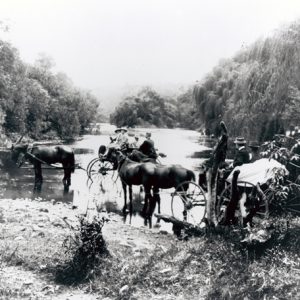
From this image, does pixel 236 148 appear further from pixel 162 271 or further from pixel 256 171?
pixel 162 271

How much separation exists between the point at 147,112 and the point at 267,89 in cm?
5521

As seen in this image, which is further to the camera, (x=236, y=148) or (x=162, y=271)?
(x=236, y=148)

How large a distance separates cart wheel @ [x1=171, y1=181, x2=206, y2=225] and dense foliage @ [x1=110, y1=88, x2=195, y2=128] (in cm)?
5311

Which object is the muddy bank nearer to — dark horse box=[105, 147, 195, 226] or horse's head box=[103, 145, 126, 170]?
dark horse box=[105, 147, 195, 226]

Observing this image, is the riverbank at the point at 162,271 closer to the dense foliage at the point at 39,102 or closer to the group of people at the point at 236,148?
the group of people at the point at 236,148

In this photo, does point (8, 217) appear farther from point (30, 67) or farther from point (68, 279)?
point (30, 67)

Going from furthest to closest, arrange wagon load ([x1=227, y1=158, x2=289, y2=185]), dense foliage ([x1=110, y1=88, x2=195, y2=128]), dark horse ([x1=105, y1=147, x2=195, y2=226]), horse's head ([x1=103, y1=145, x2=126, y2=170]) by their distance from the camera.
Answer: dense foliage ([x1=110, y1=88, x2=195, y2=128]), horse's head ([x1=103, y1=145, x2=126, y2=170]), dark horse ([x1=105, y1=147, x2=195, y2=226]), wagon load ([x1=227, y1=158, x2=289, y2=185])

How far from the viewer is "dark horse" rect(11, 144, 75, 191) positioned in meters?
16.7

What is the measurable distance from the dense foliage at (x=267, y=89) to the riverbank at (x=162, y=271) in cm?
899

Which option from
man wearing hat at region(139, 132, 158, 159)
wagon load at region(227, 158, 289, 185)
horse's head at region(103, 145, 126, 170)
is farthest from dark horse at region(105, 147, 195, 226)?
wagon load at region(227, 158, 289, 185)

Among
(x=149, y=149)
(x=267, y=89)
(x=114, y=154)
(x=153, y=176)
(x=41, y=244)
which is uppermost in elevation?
(x=267, y=89)

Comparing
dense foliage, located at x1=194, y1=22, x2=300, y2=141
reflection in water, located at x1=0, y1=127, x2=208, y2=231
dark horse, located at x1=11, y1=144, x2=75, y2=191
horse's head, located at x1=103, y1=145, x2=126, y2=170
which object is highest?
dense foliage, located at x1=194, y1=22, x2=300, y2=141

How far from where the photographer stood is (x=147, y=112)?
7288cm

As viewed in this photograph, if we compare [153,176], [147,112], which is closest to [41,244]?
[153,176]
